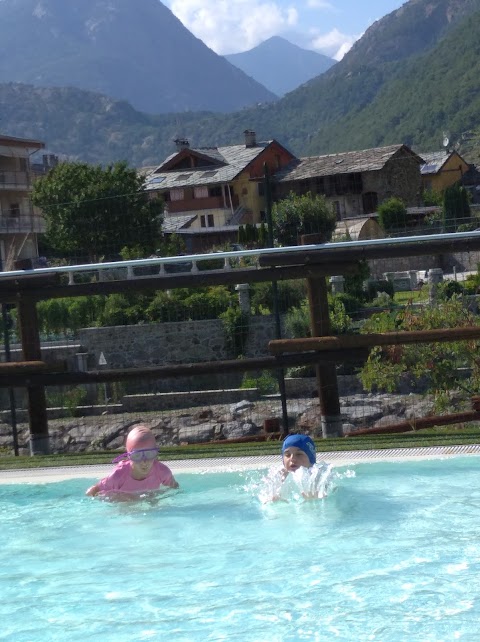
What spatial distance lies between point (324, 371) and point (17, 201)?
4575cm

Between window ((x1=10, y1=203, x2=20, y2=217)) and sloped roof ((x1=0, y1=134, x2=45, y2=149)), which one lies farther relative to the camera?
sloped roof ((x1=0, y1=134, x2=45, y2=149))

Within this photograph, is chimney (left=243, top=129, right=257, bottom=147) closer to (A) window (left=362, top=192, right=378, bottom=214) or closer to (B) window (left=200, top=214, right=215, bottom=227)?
(B) window (left=200, top=214, right=215, bottom=227)

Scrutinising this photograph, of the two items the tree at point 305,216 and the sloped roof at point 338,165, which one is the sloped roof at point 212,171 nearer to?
the sloped roof at point 338,165

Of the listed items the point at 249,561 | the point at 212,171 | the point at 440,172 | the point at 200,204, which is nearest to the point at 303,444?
the point at 249,561

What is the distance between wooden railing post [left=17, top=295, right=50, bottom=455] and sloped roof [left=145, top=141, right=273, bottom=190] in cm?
4875

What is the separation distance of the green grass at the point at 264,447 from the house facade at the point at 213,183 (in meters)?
43.9

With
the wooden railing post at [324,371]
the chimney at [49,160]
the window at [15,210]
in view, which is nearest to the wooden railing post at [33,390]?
the wooden railing post at [324,371]

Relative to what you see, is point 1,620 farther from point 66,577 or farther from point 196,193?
point 196,193

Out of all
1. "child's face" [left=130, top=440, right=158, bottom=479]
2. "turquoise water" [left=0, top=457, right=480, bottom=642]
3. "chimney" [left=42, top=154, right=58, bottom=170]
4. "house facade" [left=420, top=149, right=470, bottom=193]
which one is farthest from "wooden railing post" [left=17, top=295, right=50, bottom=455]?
"chimney" [left=42, top=154, right=58, bottom=170]

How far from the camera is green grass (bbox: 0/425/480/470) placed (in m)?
8.81

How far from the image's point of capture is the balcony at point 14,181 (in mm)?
51844

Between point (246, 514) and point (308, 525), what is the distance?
1.99 feet

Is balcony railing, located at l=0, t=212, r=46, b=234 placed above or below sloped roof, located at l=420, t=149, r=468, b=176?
below

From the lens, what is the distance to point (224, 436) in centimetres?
1709
